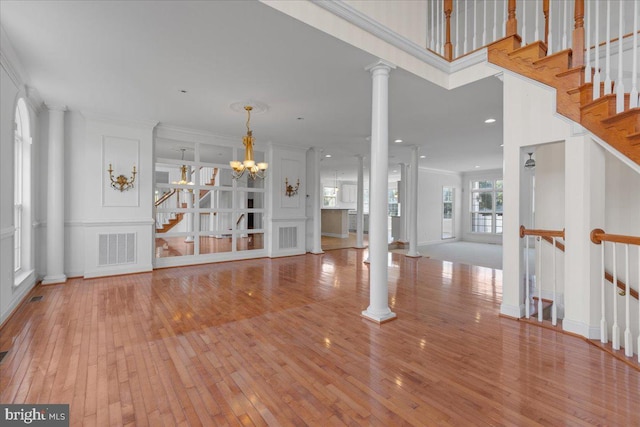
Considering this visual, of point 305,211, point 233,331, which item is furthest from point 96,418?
point 305,211

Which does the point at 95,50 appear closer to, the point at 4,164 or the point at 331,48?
the point at 4,164

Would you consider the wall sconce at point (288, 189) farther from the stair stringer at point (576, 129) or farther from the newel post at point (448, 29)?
the stair stringer at point (576, 129)

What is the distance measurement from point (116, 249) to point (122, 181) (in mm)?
1158

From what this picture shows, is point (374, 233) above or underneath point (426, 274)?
above

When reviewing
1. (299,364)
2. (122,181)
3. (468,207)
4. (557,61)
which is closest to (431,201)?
(468,207)

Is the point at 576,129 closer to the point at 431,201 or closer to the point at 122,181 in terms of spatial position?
the point at 122,181

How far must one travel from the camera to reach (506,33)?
10.8ft

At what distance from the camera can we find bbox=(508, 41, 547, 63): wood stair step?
296 centimetres

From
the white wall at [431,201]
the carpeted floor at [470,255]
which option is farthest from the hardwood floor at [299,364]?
the white wall at [431,201]

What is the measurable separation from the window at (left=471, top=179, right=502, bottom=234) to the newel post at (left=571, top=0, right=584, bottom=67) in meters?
8.92

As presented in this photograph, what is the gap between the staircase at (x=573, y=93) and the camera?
2408 millimetres

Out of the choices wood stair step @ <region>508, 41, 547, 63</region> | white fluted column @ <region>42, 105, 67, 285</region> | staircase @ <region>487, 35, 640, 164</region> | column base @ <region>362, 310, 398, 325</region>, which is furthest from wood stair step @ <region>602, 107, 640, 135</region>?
white fluted column @ <region>42, 105, 67, 285</region>

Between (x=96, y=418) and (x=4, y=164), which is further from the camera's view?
(x=4, y=164)

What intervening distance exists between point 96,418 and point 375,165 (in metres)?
2.87
